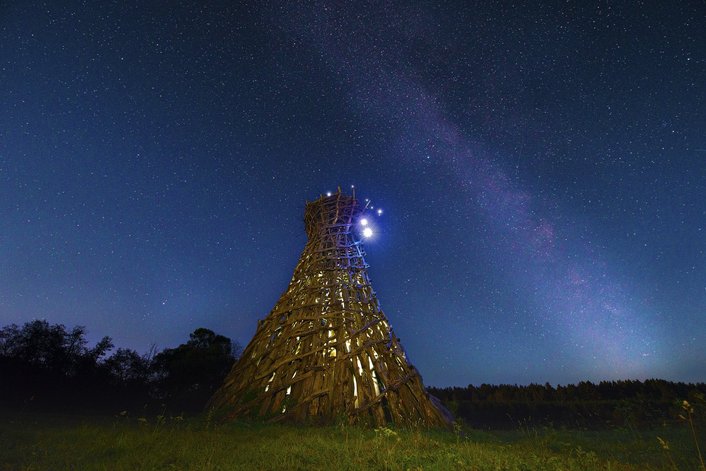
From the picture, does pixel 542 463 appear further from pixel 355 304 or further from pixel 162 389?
pixel 162 389

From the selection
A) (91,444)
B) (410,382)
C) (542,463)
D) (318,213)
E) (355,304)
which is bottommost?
(91,444)

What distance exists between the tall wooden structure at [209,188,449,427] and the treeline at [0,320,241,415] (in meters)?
7.43

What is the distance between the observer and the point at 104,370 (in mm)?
24000

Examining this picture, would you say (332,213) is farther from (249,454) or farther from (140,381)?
(140,381)

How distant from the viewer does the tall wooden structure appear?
11.4m

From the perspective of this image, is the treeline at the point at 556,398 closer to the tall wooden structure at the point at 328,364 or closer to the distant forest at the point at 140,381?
the distant forest at the point at 140,381

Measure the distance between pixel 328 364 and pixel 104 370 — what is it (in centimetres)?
2069

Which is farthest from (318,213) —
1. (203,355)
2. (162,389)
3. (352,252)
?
(162,389)

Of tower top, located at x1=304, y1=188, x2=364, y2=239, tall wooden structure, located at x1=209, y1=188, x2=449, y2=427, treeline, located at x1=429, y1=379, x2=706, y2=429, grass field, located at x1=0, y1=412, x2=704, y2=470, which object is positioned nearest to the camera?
grass field, located at x1=0, y1=412, x2=704, y2=470

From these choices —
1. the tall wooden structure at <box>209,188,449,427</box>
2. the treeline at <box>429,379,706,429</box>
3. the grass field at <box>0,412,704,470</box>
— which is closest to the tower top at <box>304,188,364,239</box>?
the tall wooden structure at <box>209,188,449,427</box>

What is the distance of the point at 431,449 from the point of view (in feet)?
23.1

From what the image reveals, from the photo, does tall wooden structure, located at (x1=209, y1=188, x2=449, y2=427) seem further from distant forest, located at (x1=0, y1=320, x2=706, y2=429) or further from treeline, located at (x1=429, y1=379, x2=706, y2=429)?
treeline, located at (x1=429, y1=379, x2=706, y2=429)

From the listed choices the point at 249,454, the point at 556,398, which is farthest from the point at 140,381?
the point at 556,398

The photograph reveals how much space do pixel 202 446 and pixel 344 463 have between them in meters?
Result: 3.12
